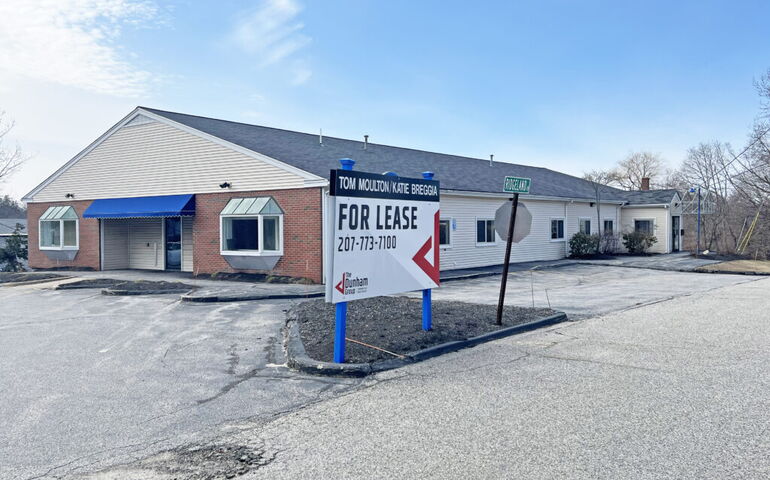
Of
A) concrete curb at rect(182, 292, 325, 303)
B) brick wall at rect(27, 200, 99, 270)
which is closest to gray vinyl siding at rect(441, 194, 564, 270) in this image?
concrete curb at rect(182, 292, 325, 303)

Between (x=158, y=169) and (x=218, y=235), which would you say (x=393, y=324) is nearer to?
(x=218, y=235)

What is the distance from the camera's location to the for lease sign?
7.34m

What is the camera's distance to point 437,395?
6.06 m

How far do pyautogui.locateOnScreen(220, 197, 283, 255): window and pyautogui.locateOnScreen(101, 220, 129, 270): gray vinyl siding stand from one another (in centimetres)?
714

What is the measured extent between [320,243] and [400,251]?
9.18 metres

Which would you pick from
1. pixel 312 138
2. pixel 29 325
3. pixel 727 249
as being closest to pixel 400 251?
pixel 29 325

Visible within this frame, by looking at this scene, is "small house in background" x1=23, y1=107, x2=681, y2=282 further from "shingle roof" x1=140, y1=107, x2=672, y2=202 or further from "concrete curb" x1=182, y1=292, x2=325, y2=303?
"concrete curb" x1=182, y1=292, x2=325, y2=303

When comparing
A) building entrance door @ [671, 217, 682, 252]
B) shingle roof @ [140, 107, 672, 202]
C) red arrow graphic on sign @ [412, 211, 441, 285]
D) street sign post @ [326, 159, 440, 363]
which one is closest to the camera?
street sign post @ [326, 159, 440, 363]

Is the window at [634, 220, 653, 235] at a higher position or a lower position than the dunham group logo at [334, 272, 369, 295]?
higher

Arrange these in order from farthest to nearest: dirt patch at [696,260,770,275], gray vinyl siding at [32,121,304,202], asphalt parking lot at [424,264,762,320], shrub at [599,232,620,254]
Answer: shrub at [599,232,620,254] → dirt patch at [696,260,770,275] → gray vinyl siding at [32,121,304,202] → asphalt parking lot at [424,264,762,320]

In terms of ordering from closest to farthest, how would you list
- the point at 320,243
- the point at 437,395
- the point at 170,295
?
1. the point at 437,395
2. the point at 170,295
3. the point at 320,243

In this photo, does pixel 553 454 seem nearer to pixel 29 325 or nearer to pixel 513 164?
pixel 29 325

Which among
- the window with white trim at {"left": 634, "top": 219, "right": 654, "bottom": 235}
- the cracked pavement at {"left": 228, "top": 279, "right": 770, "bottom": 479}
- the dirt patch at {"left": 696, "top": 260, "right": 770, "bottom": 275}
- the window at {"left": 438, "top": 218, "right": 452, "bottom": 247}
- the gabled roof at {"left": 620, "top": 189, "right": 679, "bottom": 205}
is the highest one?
the gabled roof at {"left": 620, "top": 189, "right": 679, "bottom": 205}

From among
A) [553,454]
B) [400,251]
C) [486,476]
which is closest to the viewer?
[486,476]
